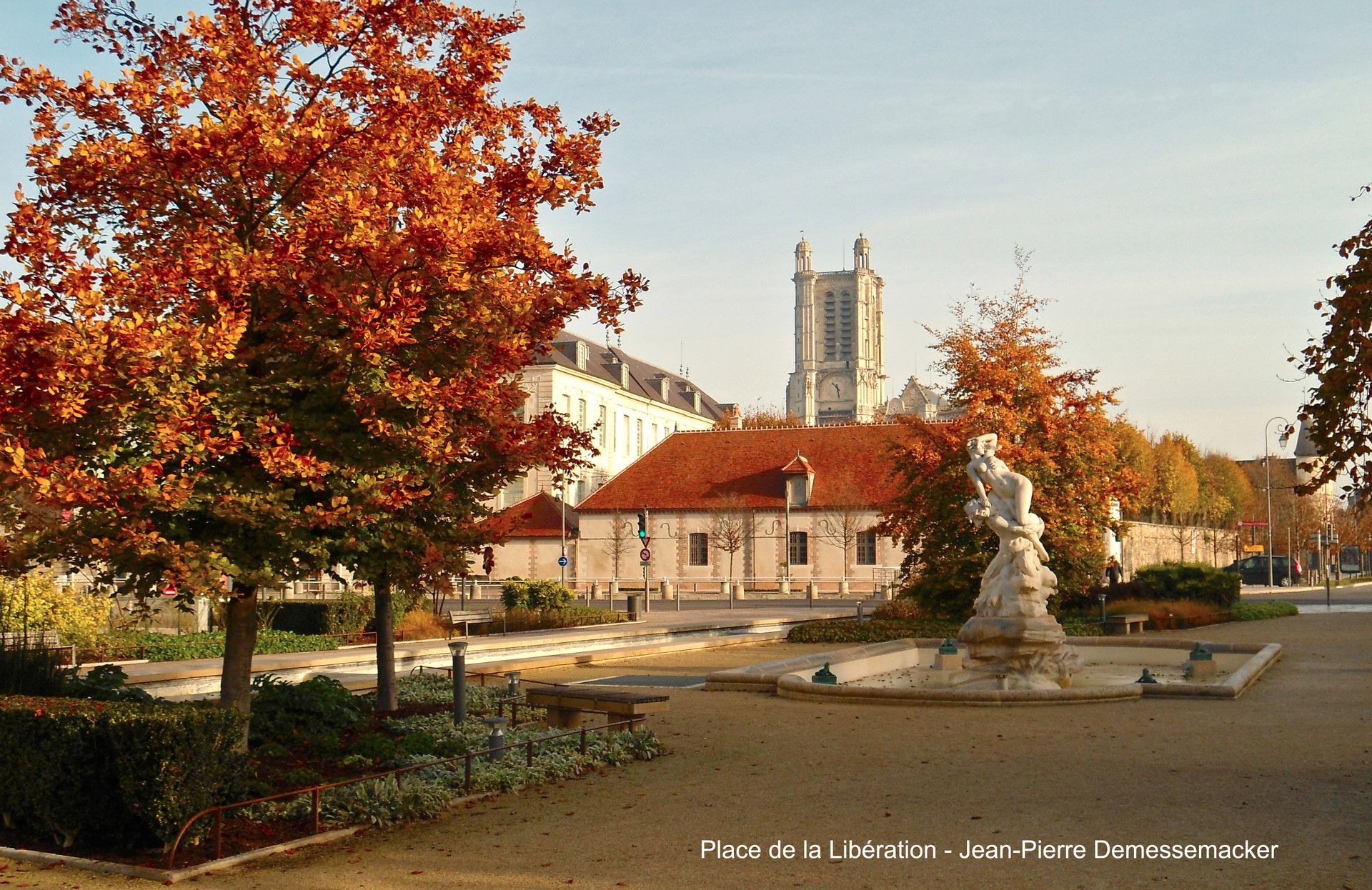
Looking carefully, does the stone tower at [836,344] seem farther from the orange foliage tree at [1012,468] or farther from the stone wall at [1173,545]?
the orange foliage tree at [1012,468]

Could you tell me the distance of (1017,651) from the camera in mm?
16766

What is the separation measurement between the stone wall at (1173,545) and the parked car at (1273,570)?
1.48m

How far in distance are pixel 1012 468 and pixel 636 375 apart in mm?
67819

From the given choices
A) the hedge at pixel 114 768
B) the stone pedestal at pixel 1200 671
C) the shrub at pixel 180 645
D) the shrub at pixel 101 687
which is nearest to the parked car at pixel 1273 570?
the stone pedestal at pixel 1200 671

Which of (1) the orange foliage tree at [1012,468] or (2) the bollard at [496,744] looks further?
(1) the orange foliage tree at [1012,468]

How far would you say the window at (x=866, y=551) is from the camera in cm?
5629

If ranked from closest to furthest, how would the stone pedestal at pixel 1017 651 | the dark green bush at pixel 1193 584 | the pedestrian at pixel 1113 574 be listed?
the stone pedestal at pixel 1017 651 → the dark green bush at pixel 1193 584 → the pedestrian at pixel 1113 574

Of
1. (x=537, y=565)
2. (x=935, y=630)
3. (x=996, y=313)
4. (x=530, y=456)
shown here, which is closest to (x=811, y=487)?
(x=537, y=565)

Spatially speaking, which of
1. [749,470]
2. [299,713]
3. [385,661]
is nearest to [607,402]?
[749,470]

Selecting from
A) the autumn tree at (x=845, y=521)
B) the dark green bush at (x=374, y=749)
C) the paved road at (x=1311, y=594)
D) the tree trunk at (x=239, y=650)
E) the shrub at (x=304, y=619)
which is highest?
the autumn tree at (x=845, y=521)

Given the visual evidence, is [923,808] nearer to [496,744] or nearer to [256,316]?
[496,744]

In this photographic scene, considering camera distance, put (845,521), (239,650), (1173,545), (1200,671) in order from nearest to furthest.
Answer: (239,650) < (1200,671) < (845,521) < (1173,545)

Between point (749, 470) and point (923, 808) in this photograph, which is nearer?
point (923, 808)

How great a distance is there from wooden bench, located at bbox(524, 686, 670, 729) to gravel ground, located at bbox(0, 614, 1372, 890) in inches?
22.6
